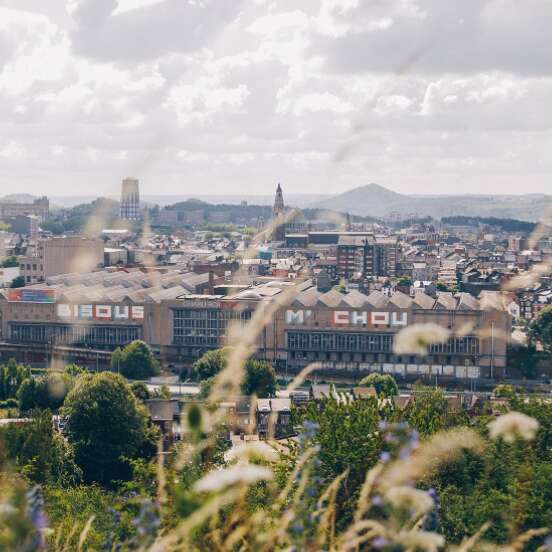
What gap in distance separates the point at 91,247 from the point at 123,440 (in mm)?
25605

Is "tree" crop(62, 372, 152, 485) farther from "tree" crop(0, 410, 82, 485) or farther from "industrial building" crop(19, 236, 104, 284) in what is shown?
"industrial building" crop(19, 236, 104, 284)

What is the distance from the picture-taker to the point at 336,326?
2402cm

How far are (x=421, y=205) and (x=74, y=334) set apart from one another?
10150 cm

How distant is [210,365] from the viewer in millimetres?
21234

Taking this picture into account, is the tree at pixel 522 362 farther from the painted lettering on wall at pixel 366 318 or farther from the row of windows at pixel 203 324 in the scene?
the row of windows at pixel 203 324

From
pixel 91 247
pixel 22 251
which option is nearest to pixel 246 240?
pixel 22 251

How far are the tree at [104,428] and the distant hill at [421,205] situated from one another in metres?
94.5

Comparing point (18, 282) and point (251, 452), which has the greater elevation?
point (251, 452)

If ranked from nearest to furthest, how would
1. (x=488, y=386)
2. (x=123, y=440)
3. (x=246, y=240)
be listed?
(x=123, y=440) → (x=488, y=386) → (x=246, y=240)

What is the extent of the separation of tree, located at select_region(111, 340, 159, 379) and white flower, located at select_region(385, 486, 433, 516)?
2003 cm

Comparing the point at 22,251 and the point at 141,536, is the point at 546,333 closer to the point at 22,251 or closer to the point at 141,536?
the point at 141,536

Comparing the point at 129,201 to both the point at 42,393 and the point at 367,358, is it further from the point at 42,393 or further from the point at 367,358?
the point at 42,393

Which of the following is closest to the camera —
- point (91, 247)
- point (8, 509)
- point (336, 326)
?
point (8, 509)

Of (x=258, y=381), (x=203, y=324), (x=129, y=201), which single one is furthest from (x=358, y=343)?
(x=129, y=201)
